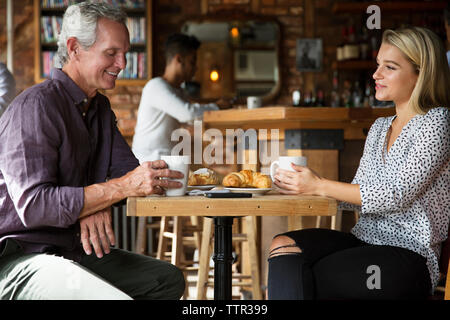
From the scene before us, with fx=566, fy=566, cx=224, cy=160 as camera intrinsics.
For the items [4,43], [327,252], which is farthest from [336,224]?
[4,43]

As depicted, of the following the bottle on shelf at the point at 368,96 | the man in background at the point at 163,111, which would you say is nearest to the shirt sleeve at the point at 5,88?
the man in background at the point at 163,111

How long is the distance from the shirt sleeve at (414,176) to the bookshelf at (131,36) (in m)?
3.80

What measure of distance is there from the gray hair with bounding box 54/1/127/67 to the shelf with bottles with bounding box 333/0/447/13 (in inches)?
156

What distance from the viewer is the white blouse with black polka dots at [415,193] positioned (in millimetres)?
1621

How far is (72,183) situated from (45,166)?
15 centimetres

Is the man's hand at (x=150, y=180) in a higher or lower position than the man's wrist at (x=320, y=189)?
higher

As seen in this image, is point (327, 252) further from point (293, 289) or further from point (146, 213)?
point (146, 213)

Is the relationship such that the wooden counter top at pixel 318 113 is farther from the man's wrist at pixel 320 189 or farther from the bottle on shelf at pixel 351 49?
the bottle on shelf at pixel 351 49

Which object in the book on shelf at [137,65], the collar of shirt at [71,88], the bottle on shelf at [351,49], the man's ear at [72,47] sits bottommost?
the collar of shirt at [71,88]

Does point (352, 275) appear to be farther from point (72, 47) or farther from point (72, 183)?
point (72, 47)

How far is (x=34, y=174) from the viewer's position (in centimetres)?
145

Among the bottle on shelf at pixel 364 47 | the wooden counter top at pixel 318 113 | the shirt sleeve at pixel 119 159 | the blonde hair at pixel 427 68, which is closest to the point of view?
the blonde hair at pixel 427 68

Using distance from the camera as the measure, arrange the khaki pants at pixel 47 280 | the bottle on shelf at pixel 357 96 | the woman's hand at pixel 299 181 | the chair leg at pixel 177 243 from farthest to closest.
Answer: the bottle on shelf at pixel 357 96
the chair leg at pixel 177 243
the woman's hand at pixel 299 181
the khaki pants at pixel 47 280

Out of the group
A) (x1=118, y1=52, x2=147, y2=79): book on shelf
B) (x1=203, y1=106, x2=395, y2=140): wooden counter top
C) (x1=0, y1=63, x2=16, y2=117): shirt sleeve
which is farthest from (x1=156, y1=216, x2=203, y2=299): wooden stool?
(x1=118, y1=52, x2=147, y2=79): book on shelf
